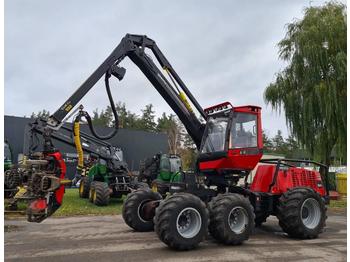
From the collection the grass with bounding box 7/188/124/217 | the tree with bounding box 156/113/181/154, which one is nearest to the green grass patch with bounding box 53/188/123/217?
the grass with bounding box 7/188/124/217

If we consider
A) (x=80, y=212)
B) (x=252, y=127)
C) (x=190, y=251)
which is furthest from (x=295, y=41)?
(x=190, y=251)

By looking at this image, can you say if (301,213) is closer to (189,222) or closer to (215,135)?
(215,135)

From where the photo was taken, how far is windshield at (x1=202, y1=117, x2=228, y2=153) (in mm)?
8875

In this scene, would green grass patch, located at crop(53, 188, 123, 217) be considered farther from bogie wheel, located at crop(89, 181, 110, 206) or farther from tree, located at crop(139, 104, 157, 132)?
tree, located at crop(139, 104, 157, 132)

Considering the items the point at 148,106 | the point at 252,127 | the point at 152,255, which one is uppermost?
the point at 148,106

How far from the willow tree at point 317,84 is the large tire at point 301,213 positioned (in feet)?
28.2

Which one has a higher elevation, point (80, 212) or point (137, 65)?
point (137, 65)

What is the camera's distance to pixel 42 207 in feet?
24.3

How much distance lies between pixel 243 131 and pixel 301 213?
6.90 feet

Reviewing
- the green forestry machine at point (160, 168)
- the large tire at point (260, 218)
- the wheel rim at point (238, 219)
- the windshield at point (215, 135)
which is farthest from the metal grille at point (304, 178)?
the green forestry machine at point (160, 168)

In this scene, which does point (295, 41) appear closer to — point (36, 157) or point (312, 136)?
point (312, 136)

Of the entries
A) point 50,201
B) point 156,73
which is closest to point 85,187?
point 156,73

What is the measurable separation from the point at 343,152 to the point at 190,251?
39.5ft

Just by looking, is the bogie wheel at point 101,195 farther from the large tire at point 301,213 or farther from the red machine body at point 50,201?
the large tire at point 301,213
